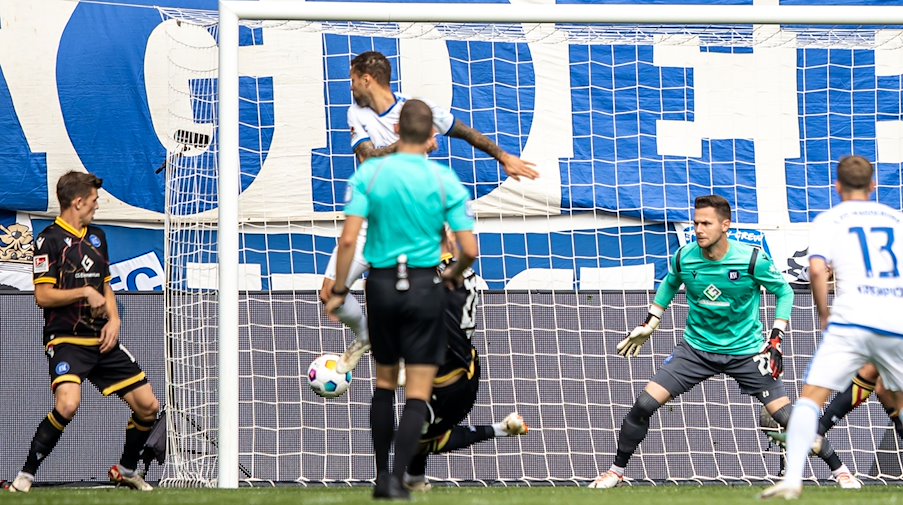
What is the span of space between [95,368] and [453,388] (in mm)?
2605

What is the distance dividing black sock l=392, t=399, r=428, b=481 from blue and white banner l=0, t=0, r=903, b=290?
185 inches

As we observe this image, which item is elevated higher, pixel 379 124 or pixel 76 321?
pixel 379 124

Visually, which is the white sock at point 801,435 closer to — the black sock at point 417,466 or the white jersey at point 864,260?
the white jersey at point 864,260

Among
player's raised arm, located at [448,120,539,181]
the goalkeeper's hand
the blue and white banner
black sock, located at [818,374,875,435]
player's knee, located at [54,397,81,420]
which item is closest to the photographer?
player's raised arm, located at [448,120,539,181]

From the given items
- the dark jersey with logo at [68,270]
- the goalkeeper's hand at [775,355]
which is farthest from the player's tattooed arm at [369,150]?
the goalkeeper's hand at [775,355]

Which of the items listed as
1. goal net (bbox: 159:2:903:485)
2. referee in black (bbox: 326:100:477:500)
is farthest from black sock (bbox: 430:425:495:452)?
goal net (bbox: 159:2:903:485)

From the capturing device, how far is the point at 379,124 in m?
7.23

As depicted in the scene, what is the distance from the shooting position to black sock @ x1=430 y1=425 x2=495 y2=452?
24.1ft

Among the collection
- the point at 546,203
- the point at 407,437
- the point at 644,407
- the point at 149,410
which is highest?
the point at 546,203

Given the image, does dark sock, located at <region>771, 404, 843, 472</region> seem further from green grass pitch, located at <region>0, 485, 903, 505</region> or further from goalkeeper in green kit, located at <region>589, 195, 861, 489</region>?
green grass pitch, located at <region>0, 485, 903, 505</region>

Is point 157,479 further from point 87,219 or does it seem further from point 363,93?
point 363,93

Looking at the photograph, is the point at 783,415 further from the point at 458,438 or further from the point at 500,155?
the point at 500,155

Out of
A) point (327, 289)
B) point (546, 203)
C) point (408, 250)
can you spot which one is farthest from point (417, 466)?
point (546, 203)

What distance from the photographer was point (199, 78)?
9938mm
